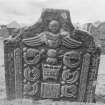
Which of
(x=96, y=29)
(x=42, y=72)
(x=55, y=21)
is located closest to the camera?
(x=55, y=21)

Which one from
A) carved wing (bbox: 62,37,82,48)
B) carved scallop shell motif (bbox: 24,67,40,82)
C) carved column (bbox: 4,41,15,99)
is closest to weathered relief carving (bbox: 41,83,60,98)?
carved scallop shell motif (bbox: 24,67,40,82)

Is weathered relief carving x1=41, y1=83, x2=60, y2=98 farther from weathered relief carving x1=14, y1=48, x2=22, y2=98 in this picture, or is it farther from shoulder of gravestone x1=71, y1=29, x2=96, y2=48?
shoulder of gravestone x1=71, y1=29, x2=96, y2=48

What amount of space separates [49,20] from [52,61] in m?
0.84

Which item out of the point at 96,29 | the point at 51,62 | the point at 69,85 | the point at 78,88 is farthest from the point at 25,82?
the point at 96,29

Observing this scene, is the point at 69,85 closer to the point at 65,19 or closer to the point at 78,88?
the point at 78,88

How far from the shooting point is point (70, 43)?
294 cm

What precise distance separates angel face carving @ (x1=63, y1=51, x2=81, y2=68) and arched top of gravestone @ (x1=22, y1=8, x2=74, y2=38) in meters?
0.50

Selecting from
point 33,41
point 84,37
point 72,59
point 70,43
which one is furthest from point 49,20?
point 72,59

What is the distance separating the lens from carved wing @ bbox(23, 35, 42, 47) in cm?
288

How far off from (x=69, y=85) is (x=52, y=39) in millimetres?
1101

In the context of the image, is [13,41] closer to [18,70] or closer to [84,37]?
[18,70]

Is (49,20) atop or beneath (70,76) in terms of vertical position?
atop

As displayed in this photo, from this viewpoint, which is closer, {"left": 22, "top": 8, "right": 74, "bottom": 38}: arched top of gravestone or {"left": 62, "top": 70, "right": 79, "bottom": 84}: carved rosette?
{"left": 22, "top": 8, "right": 74, "bottom": 38}: arched top of gravestone

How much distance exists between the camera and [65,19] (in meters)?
2.82
